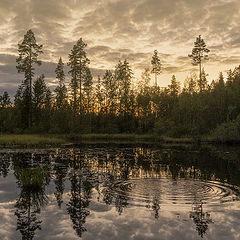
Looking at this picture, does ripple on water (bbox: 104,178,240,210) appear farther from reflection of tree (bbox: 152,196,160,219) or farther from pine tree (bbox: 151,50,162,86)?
pine tree (bbox: 151,50,162,86)

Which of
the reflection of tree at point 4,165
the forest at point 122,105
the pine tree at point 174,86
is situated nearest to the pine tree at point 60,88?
the forest at point 122,105

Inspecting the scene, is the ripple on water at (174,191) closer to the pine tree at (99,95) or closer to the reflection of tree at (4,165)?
the reflection of tree at (4,165)

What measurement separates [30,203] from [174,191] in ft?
20.8

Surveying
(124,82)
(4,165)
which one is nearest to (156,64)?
(124,82)

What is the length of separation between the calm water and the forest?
31.8 m

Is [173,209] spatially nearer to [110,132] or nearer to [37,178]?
[37,178]

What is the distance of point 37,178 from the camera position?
13.0 meters

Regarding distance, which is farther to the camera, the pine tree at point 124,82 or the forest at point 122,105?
the pine tree at point 124,82

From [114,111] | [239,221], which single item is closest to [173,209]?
[239,221]

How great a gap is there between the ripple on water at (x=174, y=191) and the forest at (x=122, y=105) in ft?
102

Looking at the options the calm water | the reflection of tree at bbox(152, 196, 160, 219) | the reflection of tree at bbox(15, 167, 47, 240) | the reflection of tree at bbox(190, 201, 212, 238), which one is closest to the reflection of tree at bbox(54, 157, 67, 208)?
the calm water

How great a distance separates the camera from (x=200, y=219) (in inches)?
356

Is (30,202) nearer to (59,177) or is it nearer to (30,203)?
(30,203)

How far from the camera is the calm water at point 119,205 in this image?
26.5 ft
